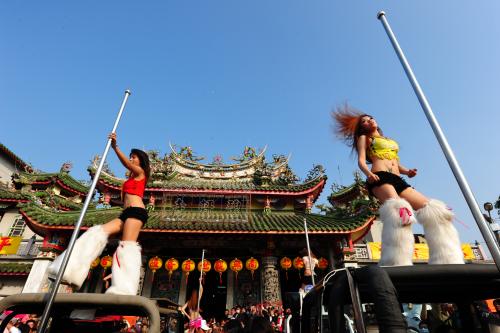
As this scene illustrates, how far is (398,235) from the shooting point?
2.17 m

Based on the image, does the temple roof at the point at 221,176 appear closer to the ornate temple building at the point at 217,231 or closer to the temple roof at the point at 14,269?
the ornate temple building at the point at 217,231

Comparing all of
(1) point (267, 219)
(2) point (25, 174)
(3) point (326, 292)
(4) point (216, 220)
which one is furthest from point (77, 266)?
(2) point (25, 174)

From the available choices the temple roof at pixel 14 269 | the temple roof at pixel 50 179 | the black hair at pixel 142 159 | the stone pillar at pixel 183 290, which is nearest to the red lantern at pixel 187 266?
the stone pillar at pixel 183 290

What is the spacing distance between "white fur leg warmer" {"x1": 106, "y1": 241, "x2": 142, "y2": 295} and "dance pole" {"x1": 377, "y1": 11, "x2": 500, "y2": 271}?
8.42ft

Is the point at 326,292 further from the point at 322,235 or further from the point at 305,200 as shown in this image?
the point at 305,200

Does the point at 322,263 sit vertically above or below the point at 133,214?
above

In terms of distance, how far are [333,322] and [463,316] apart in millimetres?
1300

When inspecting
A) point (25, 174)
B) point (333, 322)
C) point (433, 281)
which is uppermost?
point (25, 174)

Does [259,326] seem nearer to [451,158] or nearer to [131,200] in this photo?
[131,200]

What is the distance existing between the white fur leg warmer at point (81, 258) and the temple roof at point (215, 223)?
743cm

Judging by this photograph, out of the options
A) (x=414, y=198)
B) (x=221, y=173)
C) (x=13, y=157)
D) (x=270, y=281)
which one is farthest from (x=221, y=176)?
(x=13, y=157)

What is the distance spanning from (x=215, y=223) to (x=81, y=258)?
8.48 meters

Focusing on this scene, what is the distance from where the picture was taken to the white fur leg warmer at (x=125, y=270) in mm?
2369

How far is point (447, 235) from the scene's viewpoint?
213 centimetres
